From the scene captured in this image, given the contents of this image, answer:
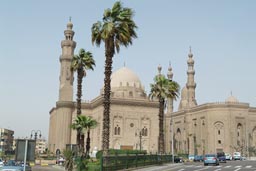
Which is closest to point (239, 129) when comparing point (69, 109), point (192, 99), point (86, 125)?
point (192, 99)

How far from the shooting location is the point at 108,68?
84.7 feet

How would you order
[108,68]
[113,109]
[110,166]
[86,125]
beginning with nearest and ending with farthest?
[110,166] → [108,68] → [86,125] → [113,109]

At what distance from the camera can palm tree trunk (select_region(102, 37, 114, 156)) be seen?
2428 cm

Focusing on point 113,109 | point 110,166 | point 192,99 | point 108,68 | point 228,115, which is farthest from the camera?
point 192,99

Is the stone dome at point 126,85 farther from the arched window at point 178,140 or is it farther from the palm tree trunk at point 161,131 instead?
the palm tree trunk at point 161,131

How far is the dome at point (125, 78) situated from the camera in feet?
281

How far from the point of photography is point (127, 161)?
24453 millimetres

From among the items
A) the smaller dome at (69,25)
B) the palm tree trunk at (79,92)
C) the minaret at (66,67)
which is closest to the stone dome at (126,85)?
the minaret at (66,67)

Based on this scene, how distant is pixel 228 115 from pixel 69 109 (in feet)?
123

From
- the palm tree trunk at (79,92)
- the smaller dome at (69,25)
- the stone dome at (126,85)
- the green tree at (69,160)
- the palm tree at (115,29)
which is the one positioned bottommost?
the green tree at (69,160)

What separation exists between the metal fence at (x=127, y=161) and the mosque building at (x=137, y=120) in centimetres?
3968

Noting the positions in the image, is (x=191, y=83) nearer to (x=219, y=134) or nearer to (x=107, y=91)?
(x=219, y=134)

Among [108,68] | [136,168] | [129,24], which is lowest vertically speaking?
[136,168]

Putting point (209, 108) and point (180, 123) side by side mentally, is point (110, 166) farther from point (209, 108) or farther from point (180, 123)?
point (180, 123)
